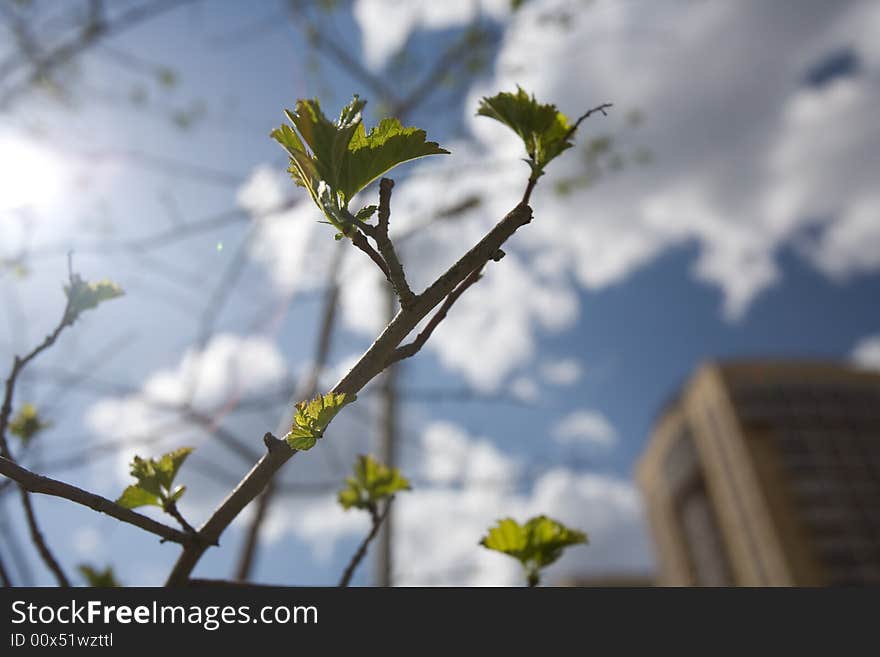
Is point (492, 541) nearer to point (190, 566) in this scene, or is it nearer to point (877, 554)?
point (190, 566)

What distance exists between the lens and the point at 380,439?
Answer: 3.65 meters

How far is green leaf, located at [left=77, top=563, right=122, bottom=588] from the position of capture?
3.48 feet

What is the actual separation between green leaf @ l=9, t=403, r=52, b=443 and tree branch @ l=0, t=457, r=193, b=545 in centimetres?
77

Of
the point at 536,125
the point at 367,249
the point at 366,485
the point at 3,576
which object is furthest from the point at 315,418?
the point at 3,576

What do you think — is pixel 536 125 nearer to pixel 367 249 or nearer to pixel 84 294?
pixel 367 249

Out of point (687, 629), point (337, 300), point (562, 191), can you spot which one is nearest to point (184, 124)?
point (337, 300)

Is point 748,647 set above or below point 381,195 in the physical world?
below

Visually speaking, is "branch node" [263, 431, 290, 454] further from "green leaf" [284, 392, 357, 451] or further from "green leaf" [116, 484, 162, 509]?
"green leaf" [116, 484, 162, 509]

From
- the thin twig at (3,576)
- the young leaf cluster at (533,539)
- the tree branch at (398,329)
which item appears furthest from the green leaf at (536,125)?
→ the thin twig at (3,576)

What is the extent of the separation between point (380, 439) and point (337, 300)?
907mm

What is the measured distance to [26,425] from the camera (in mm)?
1225

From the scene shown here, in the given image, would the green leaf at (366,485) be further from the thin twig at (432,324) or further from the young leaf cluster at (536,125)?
the young leaf cluster at (536,125)

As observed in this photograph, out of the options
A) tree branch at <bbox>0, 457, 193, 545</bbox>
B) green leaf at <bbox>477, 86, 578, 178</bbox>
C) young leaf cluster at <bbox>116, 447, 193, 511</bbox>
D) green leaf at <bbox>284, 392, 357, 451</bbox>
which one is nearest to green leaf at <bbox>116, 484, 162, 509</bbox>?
young leaf cluster at <bbox>116, 447, 193, 511</bbox>

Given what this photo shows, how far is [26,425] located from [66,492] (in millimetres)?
808
